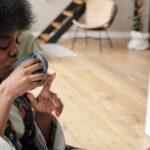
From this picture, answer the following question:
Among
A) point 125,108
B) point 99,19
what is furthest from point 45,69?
point 99,19

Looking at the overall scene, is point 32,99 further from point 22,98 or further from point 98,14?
point 98,14

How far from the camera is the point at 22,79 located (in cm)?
84

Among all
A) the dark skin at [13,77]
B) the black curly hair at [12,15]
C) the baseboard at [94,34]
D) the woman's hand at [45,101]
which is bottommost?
the baseboard at [94,34]

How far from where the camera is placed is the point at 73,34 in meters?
6.90

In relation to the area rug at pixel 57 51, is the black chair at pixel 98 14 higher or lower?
higher

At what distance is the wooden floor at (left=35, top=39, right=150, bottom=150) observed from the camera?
102 inches

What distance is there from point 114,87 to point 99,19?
8.93 feet

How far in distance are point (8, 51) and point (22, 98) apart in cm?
25

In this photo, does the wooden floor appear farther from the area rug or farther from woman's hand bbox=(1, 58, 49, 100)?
woman's hand bbox=(1, 58, 49, 100)

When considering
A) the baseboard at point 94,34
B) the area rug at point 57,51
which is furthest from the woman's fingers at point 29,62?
the baseboard at point 94,34

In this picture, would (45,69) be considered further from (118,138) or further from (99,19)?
(99,19)

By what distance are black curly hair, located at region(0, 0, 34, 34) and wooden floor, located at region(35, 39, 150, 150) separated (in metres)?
1.66

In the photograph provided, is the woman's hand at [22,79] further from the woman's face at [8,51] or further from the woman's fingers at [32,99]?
the woman's fingers at [32,99]

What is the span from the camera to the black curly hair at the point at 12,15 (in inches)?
34.8
